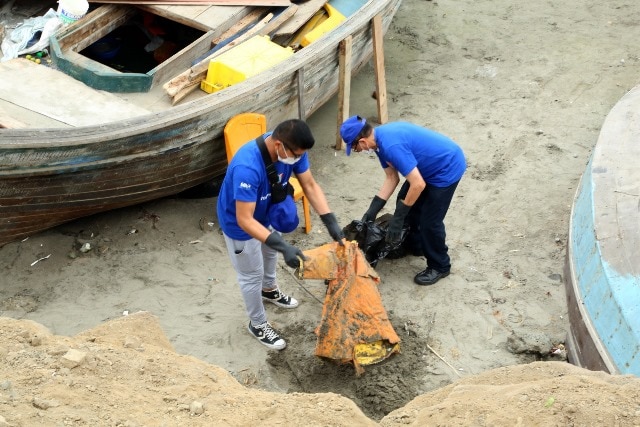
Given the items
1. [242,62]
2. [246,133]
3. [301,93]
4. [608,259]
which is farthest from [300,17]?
[608,259]

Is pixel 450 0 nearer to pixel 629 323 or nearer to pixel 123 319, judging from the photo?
pixel 629 323

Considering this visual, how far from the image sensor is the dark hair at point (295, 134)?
5.00 metres

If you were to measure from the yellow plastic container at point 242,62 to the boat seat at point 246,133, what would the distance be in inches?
14.4

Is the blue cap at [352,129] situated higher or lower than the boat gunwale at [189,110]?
higher

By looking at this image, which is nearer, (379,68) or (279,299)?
(279,299)

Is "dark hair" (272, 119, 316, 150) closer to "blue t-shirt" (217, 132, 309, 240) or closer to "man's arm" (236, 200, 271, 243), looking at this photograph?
"blue t-shirt" (217, 132, 309, 240)

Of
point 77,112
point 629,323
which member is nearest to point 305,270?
point 629,323

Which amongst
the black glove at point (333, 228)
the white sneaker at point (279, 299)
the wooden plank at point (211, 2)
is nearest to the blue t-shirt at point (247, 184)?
the black glove at point (333, 228)

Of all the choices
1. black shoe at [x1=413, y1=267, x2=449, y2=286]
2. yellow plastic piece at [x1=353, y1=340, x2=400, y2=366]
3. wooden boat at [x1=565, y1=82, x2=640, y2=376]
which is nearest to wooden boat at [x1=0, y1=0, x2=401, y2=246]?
black shoe at [x1=413, y1=267, x2=449, y2=286]

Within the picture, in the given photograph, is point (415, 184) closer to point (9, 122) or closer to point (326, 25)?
point (326, 25)

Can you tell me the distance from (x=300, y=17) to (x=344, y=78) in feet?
2.56

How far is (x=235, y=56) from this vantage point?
7.42 m

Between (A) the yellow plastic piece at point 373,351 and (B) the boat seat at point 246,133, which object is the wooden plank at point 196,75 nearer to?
(B) the boat seat at point 246,133

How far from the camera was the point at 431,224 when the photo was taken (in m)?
6.45
